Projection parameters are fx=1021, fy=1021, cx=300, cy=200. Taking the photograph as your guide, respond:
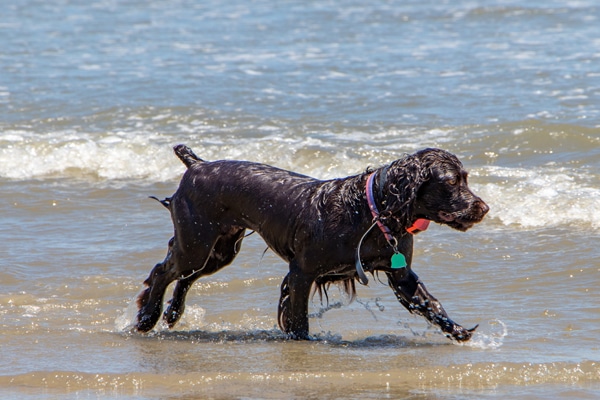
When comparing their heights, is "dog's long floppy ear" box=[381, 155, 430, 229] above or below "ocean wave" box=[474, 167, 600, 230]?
above

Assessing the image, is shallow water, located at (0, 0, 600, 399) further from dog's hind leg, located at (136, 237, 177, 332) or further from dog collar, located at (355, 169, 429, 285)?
dog collar, located at (355, 169, 429, 285)

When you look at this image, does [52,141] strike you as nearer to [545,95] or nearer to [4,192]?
[4,192]

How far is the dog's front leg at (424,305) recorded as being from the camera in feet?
18.6

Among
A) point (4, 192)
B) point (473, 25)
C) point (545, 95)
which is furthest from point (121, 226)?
point (473, 25)

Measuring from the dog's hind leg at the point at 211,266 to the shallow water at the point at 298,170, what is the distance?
129mm

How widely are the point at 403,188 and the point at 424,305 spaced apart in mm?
774

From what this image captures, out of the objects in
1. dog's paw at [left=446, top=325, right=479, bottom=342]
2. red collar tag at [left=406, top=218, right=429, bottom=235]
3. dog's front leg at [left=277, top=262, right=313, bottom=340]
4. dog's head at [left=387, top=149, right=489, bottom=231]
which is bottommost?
dog's paw at [left=446, top=325, right=479, bottom=342]

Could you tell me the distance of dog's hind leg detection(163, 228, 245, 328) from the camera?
6258mm

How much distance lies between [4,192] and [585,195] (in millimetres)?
5406

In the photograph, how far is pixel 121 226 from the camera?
28.1 feet

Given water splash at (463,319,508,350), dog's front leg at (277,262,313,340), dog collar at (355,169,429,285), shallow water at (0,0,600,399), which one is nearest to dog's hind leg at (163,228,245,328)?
shallow water at (0,0,600,399)

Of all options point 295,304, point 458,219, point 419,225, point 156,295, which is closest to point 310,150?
point 156,295

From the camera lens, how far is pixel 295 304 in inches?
222

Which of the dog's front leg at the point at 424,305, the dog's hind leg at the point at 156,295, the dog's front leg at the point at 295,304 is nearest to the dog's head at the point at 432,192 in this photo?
the dog's front leg at the point at 424,305
